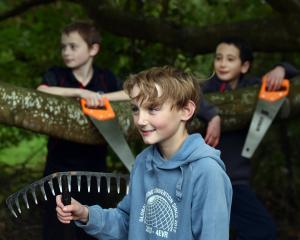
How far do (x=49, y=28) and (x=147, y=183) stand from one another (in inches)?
145

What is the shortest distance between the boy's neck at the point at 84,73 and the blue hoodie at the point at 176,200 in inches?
66.4

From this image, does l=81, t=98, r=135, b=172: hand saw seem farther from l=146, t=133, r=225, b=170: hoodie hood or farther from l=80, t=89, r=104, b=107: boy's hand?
l=146, t=133, r=225, b=170: hoodie hood

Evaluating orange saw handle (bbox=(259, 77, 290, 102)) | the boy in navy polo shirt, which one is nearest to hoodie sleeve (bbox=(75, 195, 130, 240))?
the boy in navy polo shirt

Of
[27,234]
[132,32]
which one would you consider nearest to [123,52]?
[132,32]

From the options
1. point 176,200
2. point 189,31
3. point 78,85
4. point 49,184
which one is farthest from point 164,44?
point 176,200

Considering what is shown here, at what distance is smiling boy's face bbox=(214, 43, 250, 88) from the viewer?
458 cm

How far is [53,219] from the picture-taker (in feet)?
9.67

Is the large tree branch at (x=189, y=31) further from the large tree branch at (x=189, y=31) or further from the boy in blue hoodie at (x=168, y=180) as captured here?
the boy in blue hoodie at (x=168, y=180)

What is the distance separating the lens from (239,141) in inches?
177

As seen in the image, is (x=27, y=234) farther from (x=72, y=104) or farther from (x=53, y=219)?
(x=72, y=104)

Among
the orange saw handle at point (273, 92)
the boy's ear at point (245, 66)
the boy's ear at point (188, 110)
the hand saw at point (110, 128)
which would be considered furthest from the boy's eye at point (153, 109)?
the boy's ear at point (245, 66)

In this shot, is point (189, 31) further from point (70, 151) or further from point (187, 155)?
point (187, 155)

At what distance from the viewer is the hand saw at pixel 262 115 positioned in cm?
429

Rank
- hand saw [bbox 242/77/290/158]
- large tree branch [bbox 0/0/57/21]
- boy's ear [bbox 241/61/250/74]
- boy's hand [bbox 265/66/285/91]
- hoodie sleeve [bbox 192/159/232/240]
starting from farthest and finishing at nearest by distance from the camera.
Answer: large tree branch [bbox 0/0/57/21], boy's ear [bbox 241/61/250/74], boy's hand [bbox 265/66/285/91], hand saw [bbox 242/77/290/158], hoodie sleeve [bbox 192/159/232/240]
